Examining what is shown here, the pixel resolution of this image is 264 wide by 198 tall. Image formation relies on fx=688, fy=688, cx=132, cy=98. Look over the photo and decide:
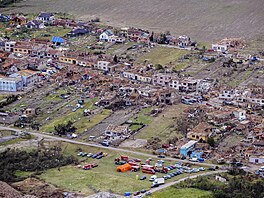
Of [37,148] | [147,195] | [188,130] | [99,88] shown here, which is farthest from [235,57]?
[147,195]

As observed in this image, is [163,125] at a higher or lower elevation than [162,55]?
lower

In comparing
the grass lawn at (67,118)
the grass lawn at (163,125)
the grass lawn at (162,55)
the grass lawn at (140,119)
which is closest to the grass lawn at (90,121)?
the grass lawn at (67,118)

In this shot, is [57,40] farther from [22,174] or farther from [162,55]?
[22,174]

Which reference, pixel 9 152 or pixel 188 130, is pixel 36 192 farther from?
pixel 188 130

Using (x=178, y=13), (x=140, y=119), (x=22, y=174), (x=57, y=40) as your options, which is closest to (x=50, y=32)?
(x=57, y=40)

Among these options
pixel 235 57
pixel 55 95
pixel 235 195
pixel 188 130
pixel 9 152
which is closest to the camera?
pixel 235 195

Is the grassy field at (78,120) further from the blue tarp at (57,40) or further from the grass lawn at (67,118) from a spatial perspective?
the blue tarp at (57,40)
